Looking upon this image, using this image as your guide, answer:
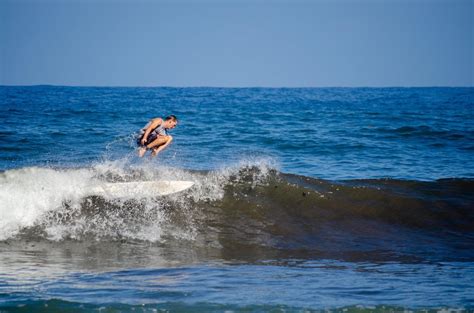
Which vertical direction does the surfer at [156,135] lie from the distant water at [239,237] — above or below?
above

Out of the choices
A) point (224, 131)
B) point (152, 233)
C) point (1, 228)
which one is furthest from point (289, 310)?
point (224, 131)

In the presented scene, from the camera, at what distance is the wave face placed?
964 cm

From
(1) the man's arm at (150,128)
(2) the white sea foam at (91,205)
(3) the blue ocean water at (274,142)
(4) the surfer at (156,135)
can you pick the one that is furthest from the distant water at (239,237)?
(1) the man's arm at (150,128)

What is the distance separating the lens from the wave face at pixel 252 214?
31.6ft

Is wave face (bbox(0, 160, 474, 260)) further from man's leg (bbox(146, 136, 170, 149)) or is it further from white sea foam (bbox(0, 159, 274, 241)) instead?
man's leg (bbox(146, 136, 170, 149))

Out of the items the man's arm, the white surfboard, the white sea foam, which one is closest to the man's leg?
the man's arm

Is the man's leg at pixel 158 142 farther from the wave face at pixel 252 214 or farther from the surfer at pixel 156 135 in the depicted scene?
the wave face at pixel 252 214

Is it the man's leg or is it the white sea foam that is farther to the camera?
the man's leg

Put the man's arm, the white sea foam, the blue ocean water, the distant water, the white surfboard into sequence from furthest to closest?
the blue ocean water → the man's arm → the white surfboard → the white sea foam → the distant water

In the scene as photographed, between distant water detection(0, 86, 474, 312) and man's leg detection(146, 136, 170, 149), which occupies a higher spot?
man's leg detection(146, 136, 170, 149)

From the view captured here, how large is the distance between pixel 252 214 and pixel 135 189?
221 cm

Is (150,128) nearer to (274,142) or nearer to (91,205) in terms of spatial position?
(91,205)

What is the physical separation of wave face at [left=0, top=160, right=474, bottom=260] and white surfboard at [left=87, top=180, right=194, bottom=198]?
0.10 metres

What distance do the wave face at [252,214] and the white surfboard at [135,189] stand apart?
0.10m
